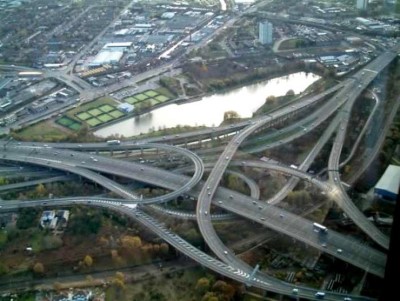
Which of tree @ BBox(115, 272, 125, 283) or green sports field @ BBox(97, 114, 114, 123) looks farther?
green sports field @ BBox(97, 114, 114, 123)

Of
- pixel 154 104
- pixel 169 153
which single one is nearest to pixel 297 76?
pixel 154 104

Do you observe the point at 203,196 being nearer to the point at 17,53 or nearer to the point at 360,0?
the point at 17,53

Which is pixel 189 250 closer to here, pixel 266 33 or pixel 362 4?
pixel 266 33

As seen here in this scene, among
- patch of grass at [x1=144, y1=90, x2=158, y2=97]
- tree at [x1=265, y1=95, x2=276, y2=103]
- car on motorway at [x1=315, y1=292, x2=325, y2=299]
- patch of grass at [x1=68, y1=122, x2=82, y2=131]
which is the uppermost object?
tree at [x1=265, y1=95, x2=276, y2=103]

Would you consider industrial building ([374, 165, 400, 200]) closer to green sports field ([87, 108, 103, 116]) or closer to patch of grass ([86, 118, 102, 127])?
patch of grass ([86, 118, 102, 127])

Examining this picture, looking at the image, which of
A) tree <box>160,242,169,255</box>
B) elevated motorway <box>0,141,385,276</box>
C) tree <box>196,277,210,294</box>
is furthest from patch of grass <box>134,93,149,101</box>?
tree <box>196,277,210,294</box>

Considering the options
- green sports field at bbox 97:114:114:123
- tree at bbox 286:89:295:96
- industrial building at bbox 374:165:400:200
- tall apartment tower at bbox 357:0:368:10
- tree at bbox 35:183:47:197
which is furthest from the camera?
tall apartment tower at bbox 357:0:368:10

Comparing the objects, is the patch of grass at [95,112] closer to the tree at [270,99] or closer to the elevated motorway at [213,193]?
the elevated motorway at [213,193]
